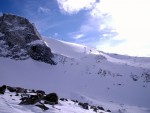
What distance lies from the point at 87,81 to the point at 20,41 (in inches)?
482

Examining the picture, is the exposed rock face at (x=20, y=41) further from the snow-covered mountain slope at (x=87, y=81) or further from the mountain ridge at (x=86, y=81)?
the snow-covered mountain slope at (x=87, y=81)

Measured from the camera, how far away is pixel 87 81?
3544 centimetres

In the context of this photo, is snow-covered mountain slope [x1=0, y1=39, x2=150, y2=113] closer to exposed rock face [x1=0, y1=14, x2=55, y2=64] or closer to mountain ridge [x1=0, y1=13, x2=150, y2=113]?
mountain ridge [x1=0, y1=13, x2=150, y2=113]

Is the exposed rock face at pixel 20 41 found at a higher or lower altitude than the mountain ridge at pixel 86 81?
higher

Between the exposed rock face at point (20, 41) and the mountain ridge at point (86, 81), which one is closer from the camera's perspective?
the mountain ridge at point (86, 81)

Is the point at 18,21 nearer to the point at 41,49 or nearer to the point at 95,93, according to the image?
the point at 41,49

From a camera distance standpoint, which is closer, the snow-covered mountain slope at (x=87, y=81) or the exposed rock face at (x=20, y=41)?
the snow-covered mountain slope at (x=87, y=81)

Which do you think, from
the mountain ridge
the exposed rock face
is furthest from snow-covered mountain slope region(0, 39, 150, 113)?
the exposed rock face

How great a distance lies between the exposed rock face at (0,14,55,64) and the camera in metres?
36.4

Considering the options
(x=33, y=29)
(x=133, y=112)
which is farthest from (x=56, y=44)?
(x=133, y=112)

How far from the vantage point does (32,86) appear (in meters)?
29.0

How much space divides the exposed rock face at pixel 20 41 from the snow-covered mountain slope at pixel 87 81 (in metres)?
1.41

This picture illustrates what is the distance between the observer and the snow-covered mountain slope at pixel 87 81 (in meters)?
29.6

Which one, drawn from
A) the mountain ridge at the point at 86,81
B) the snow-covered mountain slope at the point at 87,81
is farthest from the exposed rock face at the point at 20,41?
the snow-covered mountain slope at the point at 87,81
